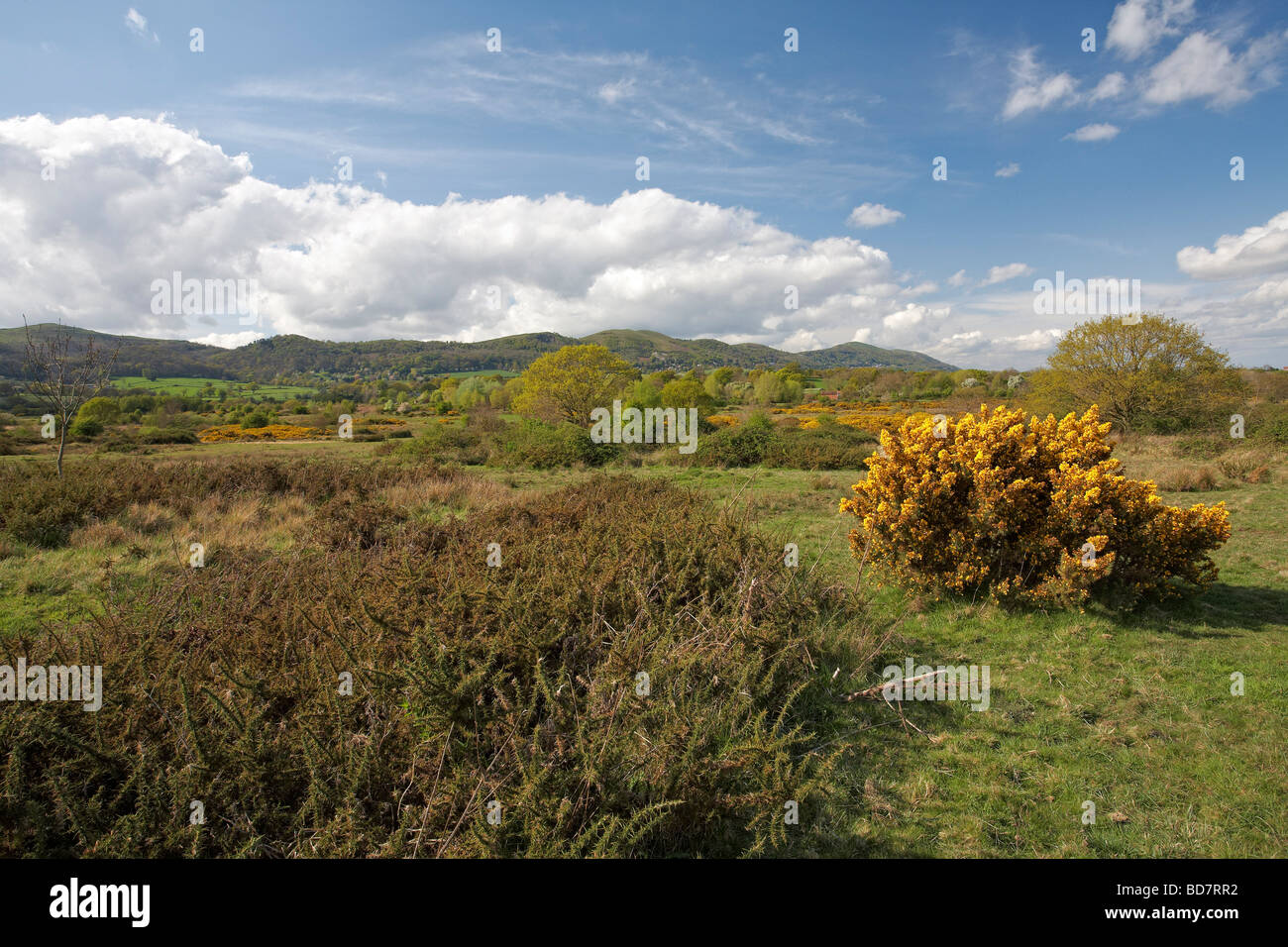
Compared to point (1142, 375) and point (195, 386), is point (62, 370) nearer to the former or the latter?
point (1142, 375)

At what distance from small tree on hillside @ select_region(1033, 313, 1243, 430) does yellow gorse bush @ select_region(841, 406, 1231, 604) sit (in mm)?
25726

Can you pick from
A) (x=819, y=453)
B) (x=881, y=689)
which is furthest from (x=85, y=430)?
(x=881, y=689)

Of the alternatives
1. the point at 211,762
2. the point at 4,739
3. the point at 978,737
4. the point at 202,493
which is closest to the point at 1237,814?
the point at 978,737

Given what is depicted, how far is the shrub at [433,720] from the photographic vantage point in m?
2.69

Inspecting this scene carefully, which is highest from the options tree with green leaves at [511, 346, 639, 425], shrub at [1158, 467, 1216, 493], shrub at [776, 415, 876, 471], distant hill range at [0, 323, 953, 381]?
distant hill range at [0, 323, 953, 381]

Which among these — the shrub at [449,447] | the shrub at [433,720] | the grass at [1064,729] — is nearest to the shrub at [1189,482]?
the grass at [1064,729]

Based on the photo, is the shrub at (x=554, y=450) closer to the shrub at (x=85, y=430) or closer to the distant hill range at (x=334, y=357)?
the shrub at (x=85, y=430)

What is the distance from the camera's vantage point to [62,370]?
1399 cm

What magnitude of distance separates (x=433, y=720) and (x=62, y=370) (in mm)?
17463

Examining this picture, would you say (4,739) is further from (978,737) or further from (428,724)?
(978,737)

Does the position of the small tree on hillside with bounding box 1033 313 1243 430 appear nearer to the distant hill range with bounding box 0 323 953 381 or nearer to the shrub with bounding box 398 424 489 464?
the shrub with bounding box 398 424 489 464

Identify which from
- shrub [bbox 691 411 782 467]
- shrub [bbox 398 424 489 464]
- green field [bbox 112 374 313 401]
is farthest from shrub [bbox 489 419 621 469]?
green field [bbox 112 374 313 401]

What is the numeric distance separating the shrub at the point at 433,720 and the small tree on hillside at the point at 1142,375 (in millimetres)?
30087

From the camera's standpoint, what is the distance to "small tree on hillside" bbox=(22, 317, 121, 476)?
13.9m
